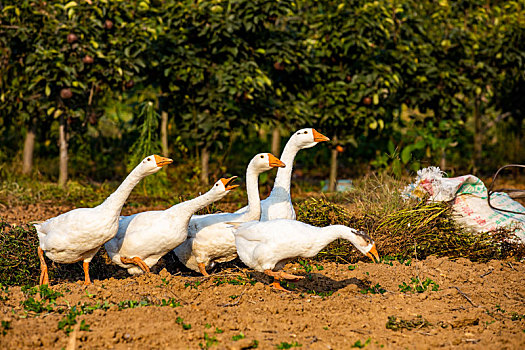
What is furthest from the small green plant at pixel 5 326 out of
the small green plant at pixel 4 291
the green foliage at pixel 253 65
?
the green foliage at pixel 253 65

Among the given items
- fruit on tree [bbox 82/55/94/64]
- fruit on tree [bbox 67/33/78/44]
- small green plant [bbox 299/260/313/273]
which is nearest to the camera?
small green plant [bbox 299/260/313/273]

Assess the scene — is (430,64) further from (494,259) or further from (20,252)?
(20,252)

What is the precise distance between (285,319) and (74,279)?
7.35 feet

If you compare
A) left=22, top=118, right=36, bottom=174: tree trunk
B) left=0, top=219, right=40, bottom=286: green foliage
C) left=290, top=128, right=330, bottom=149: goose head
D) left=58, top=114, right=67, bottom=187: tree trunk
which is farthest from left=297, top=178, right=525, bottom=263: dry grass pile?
left=22, top=118, right=36, bottom=174: tree trunk

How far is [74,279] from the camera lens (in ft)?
16.5

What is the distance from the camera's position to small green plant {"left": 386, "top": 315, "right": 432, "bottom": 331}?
3.55m

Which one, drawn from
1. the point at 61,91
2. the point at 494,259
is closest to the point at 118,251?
the point at 494,259

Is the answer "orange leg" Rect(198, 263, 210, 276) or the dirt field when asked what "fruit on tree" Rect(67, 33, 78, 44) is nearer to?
"orange leg" Rect(198, 263, 210, 276)

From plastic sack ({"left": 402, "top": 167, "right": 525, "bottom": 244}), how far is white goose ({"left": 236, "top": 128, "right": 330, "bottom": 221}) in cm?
131

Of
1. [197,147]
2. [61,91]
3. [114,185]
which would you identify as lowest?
[114,185]

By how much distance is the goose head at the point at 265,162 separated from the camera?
15.2ft

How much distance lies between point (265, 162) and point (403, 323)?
1.73 meters

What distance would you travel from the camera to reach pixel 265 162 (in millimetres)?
4695

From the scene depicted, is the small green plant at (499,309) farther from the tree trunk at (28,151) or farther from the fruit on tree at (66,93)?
the tree trunk at (28,151)
